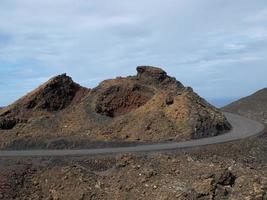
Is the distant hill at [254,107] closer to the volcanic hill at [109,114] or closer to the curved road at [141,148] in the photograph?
the volcanic hill at [109,114]

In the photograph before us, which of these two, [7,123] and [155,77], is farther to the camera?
[155,77]

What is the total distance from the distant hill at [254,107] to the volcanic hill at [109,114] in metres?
10.7

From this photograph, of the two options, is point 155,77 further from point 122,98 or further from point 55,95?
point 55,95

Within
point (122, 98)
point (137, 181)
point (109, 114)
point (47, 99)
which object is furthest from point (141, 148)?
point (47, 99)

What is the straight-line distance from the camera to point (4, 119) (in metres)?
41.5

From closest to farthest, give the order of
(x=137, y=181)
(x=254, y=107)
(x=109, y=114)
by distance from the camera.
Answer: (x=137, y=181) → (x=109, y=114) → (x=254, y=107)

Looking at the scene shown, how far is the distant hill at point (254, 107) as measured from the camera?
5778 centimetres

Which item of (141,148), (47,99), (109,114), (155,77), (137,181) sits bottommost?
(137,181)

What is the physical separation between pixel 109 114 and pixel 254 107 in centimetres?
2831

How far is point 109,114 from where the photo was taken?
4372 cm

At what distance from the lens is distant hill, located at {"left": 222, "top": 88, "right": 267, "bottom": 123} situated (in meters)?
57.8

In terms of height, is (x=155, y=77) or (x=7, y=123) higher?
(x=155, y=77)

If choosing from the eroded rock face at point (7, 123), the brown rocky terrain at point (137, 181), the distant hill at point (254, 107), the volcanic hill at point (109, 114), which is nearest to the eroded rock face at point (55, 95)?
the volcanic hill at point (109, 114)

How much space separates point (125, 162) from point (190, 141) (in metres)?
13.3
